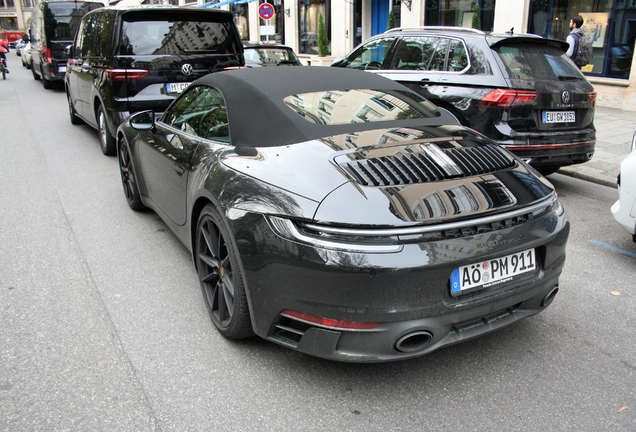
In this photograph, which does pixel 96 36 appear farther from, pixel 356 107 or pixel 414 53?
pixel 356 107

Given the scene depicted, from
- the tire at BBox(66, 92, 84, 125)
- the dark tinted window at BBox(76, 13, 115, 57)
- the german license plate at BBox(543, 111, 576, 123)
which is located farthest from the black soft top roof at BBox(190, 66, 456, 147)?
the tire at BBox(66, 92, 84, 125)

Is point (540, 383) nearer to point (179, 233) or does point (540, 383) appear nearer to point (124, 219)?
point (179, 233)

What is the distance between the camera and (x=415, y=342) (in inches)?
100.0

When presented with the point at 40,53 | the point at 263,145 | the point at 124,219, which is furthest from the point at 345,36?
the point at 263,145

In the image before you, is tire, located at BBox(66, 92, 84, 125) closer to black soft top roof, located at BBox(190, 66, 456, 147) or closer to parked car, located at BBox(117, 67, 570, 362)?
black soft top roof, located at BBox(190, 66, 456, 147)

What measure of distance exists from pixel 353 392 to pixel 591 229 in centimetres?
347

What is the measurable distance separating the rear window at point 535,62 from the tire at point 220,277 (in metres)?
4.02

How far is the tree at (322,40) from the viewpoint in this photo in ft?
68.5

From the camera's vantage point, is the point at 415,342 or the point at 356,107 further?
the point at 356,107

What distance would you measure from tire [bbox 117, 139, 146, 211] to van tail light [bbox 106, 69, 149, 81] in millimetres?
2012

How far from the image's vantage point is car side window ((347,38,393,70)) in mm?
7648

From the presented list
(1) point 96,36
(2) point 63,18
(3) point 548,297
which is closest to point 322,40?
(2) point 63,18

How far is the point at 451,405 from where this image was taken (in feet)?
8.63

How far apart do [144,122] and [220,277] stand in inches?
80.2
